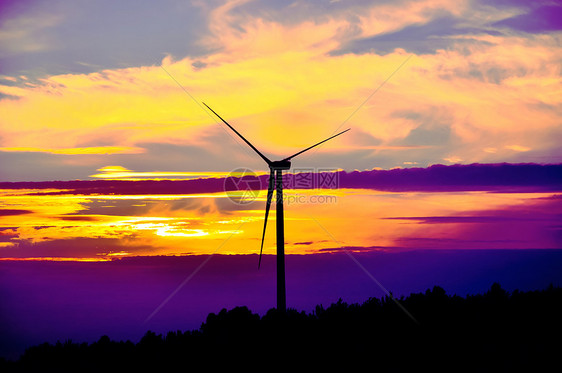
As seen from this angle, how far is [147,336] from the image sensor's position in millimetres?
46875

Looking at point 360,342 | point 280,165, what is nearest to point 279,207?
point 280,165

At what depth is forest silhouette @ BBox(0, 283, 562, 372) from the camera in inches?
1364

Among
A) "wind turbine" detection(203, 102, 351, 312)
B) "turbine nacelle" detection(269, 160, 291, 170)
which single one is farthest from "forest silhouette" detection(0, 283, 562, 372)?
"turbine nacelle" detection(269, 160, 291, 170)

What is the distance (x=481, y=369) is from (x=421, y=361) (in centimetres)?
342

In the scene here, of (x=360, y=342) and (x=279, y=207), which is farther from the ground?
(x=279, y=207)

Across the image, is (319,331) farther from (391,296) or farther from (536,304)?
(536,304)

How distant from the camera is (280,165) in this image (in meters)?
44.4

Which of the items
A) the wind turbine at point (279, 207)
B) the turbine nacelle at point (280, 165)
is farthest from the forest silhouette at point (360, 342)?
the turbine nacelle at point (280, 165)

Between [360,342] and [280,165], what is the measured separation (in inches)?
532

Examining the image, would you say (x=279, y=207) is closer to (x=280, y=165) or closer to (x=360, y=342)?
(x=280, y=165)

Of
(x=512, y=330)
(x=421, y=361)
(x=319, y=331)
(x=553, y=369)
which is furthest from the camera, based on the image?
(x=319, y=331)

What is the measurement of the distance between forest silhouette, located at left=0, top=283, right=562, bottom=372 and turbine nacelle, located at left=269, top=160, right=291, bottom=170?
1037 centimetres

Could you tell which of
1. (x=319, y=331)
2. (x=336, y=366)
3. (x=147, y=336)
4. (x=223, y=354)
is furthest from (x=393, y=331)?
(x=147, y=336)

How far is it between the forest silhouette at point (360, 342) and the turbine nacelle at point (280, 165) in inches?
408
